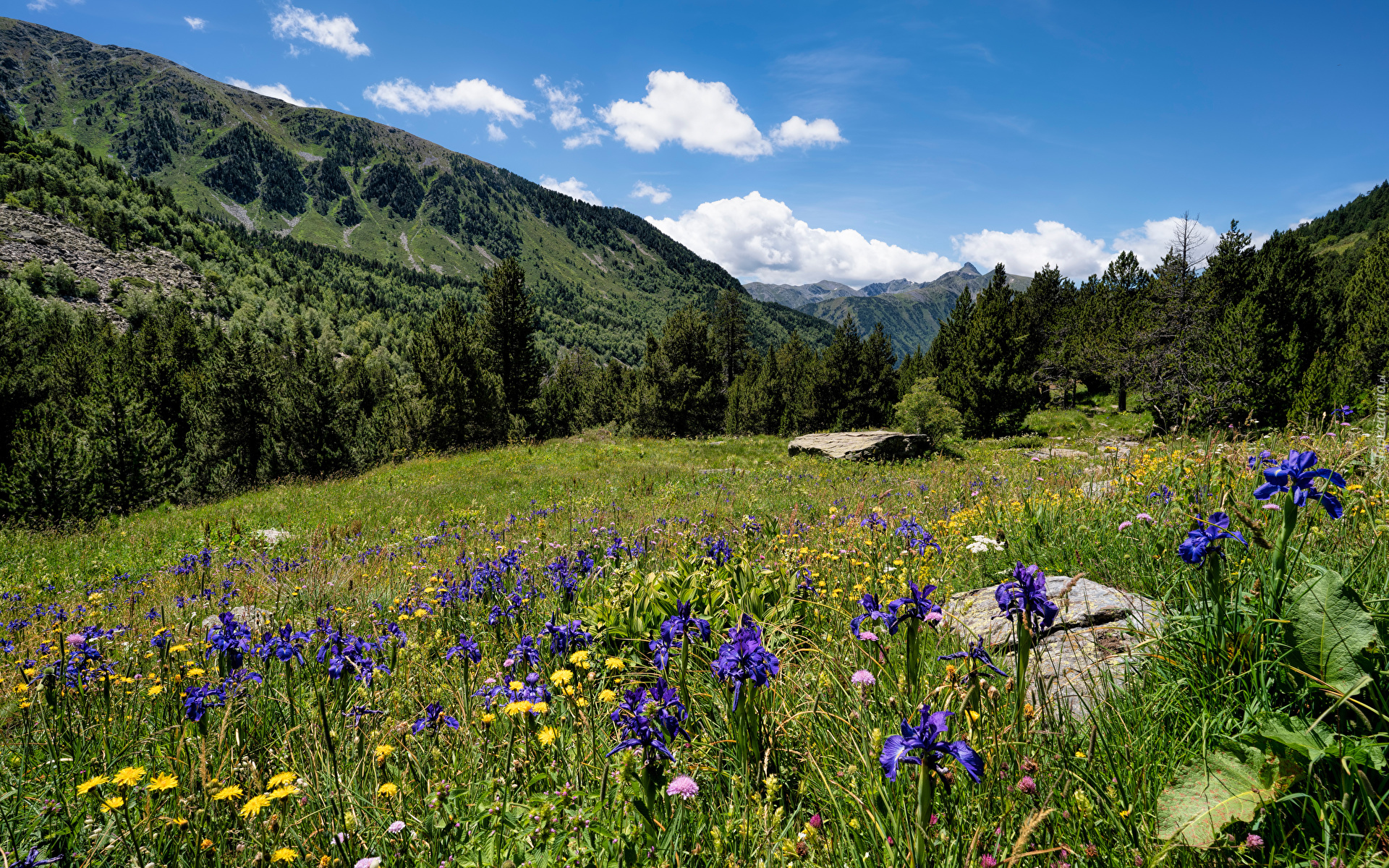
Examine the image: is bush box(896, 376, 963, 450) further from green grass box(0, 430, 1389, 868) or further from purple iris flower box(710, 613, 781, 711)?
purple iris flower box(710, 613, 781, 711)

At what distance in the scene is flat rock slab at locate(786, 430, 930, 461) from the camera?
18.3 m

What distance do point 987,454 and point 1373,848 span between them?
62.3 feet

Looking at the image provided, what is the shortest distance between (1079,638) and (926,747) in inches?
83.6

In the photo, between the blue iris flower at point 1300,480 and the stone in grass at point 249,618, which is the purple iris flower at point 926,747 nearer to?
the blue iris flower at point 1300,480

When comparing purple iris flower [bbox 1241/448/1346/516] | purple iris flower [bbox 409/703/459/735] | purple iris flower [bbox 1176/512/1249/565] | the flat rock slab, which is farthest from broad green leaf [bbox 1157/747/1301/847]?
the flat rock slab

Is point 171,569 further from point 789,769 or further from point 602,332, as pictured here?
point 602,332

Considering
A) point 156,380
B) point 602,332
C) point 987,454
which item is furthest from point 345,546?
point 602,332

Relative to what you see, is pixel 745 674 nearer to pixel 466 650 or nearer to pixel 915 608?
pixel 915 608

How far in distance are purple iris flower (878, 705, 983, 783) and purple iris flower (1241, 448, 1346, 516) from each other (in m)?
1.20

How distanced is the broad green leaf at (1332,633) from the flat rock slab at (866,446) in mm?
16405

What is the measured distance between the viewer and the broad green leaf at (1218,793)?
144cm

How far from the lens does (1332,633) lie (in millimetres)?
1621

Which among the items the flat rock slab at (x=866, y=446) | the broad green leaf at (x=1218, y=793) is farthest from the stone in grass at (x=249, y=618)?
the flat rock slab at (x=866, y=446)

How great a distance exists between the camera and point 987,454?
18.5 meters
